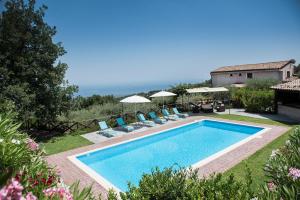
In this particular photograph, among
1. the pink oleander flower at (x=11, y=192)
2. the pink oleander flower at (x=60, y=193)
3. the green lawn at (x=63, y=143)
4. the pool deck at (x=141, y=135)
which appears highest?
the pink oleander flower at (x=11, y=192)

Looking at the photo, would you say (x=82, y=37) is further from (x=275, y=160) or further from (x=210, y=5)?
(x=275, y=160)

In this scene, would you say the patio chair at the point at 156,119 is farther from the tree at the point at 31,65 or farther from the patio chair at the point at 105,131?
the tree at the point at 31,65

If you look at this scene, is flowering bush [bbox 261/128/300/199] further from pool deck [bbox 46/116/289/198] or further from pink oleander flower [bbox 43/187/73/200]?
pink oleander flower [bbox 43/187/73/200]

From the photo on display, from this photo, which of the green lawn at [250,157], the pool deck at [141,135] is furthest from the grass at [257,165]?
the pool deck at [141,135]

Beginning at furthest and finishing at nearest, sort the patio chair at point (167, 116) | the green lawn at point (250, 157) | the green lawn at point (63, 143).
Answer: the patio chair at point (167, 116) → the green lawn at point (63, 143) → the green lawn at point (250, 157)

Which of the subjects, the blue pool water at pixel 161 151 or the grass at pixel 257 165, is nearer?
the grass at pixel 257 165

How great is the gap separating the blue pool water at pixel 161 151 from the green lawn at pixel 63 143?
5.57 feet

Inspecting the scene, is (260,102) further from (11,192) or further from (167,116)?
(11,192)

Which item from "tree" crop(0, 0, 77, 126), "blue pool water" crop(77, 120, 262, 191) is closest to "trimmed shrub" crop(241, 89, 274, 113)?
"blue pool water" crop(77, 120, 262, 191)

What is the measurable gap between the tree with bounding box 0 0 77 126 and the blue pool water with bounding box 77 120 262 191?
514cm

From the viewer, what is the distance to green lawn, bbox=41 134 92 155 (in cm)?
1257

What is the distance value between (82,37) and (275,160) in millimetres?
25083

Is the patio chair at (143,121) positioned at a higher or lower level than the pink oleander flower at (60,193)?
lower

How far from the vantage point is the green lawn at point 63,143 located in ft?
41.2
